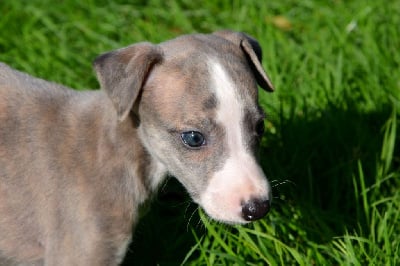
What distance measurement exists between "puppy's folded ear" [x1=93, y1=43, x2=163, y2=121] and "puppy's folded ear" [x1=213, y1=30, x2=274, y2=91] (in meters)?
0.60

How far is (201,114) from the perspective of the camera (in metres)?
4.21

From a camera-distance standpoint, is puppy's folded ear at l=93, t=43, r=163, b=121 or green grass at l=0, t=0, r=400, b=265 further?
green grass at l=0, t=0, r=400, b=265

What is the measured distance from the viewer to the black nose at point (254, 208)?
13.4ft

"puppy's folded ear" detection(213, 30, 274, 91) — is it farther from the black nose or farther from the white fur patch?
the black nose

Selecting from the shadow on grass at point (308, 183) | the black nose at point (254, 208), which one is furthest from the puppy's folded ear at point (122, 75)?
the shadow on grass at point (308, 183)

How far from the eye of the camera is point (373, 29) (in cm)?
730

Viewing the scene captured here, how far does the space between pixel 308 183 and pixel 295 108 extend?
733 mm

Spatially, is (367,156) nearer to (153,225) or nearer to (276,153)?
(276,153)

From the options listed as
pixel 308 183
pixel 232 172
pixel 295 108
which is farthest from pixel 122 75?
pixel 295 108

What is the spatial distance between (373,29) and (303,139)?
172 centimetres

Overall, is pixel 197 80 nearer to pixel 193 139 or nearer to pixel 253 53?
pixel 193 139

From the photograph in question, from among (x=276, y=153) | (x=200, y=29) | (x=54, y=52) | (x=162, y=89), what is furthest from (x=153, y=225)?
(x=200, y=29)

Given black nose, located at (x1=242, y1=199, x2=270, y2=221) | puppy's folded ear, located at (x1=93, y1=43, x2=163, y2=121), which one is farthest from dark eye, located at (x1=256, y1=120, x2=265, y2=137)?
puppy's folded ear, located at (x1=93, y1=43, x2=163, y2=121)

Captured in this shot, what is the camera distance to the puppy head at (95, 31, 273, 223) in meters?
4.14
